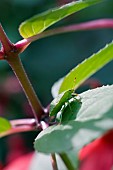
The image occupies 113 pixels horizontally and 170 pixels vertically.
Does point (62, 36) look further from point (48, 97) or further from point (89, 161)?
point (89, 161)

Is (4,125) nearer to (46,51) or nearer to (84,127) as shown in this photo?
(84,127)

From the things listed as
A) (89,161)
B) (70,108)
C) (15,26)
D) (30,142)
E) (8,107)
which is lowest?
(30,142)

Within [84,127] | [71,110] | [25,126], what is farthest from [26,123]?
[84,127]

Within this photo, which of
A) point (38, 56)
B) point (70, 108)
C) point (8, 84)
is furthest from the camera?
point (38, 56)

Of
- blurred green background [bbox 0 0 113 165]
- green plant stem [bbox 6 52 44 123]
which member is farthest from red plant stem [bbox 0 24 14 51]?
blurred green background [bbox 0 0 113 165]

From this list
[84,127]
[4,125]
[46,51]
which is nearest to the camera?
[84,127]

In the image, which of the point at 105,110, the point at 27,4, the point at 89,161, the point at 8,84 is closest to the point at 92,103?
the point at 105,110

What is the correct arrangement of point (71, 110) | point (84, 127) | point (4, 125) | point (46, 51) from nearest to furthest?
point (84, 127)
point (71, 110)
point (4, 125)
point (46, 51)

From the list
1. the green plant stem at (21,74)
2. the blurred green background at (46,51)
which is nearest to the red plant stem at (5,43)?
the green plant stem at (21,74)
